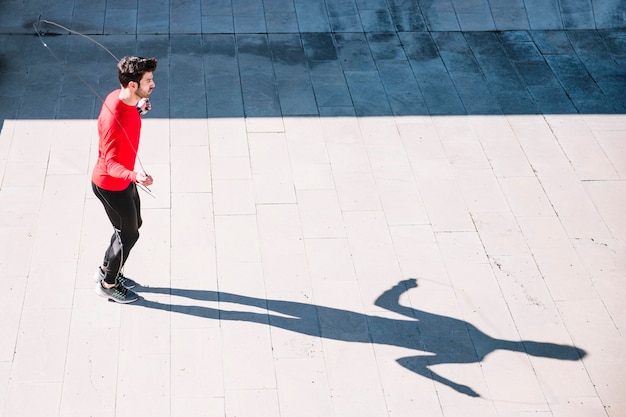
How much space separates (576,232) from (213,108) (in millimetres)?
3948

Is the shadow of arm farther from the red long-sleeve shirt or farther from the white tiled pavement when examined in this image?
the red long-sleeve shirt

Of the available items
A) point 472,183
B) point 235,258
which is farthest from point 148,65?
point 472,183

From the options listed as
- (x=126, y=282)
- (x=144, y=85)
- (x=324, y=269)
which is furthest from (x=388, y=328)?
(x=144, y=85)

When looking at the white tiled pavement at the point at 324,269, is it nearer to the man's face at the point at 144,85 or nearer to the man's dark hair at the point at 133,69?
the man's face at the point at 144,85

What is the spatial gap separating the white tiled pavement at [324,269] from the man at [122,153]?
685mm

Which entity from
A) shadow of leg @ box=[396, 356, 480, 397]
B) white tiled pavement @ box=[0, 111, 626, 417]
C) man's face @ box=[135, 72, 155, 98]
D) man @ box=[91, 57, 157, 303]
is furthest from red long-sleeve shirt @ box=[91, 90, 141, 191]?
shadow of leg @ box=[396, 356, 480, 397]

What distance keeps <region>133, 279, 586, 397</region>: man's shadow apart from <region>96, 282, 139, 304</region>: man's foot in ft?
0.36

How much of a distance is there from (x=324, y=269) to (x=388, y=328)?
779 mm

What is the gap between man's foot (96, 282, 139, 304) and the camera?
17.8 feet

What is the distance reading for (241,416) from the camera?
487cm

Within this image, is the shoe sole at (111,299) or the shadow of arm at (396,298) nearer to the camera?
the shoe sole at (111,299)

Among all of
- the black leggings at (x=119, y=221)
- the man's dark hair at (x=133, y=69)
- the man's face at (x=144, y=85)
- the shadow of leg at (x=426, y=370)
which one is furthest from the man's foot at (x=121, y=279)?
the shadow of leg at (x=426, y=370)

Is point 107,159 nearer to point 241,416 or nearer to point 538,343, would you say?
point 241,416

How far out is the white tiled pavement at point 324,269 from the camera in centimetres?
509
